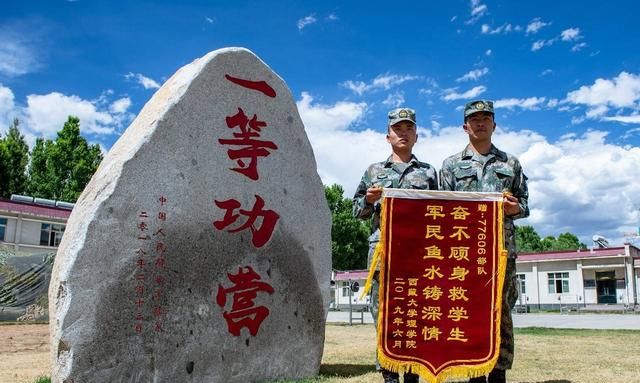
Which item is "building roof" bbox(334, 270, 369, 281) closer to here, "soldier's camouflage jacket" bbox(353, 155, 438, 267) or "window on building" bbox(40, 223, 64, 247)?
"window on building" bbox(40, 223, 64, 247)

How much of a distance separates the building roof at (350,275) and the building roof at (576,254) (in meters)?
8.24

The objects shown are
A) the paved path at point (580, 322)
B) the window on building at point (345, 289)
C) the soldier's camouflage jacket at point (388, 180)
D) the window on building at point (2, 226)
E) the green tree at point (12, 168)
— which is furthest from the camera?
the window on building at point (345, 289)

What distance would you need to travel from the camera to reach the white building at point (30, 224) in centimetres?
1877

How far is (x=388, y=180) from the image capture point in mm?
3818

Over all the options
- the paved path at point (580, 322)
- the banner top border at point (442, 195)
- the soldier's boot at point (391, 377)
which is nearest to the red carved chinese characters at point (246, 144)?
the banner top border at point (442, 195)

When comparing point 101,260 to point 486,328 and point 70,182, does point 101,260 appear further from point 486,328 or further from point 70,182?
point 70,182

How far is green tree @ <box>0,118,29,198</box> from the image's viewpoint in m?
24.9

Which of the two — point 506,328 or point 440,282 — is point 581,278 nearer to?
point 506,328

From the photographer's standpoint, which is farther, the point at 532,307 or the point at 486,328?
the point at 532,307

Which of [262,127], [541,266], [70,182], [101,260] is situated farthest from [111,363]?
[541,266]

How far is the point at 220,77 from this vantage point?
187 inches

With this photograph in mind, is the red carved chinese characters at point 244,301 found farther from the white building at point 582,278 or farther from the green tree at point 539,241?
the green tree at point 539,241

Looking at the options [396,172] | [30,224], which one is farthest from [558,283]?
[396,172]

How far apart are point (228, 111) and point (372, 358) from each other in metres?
3.52
